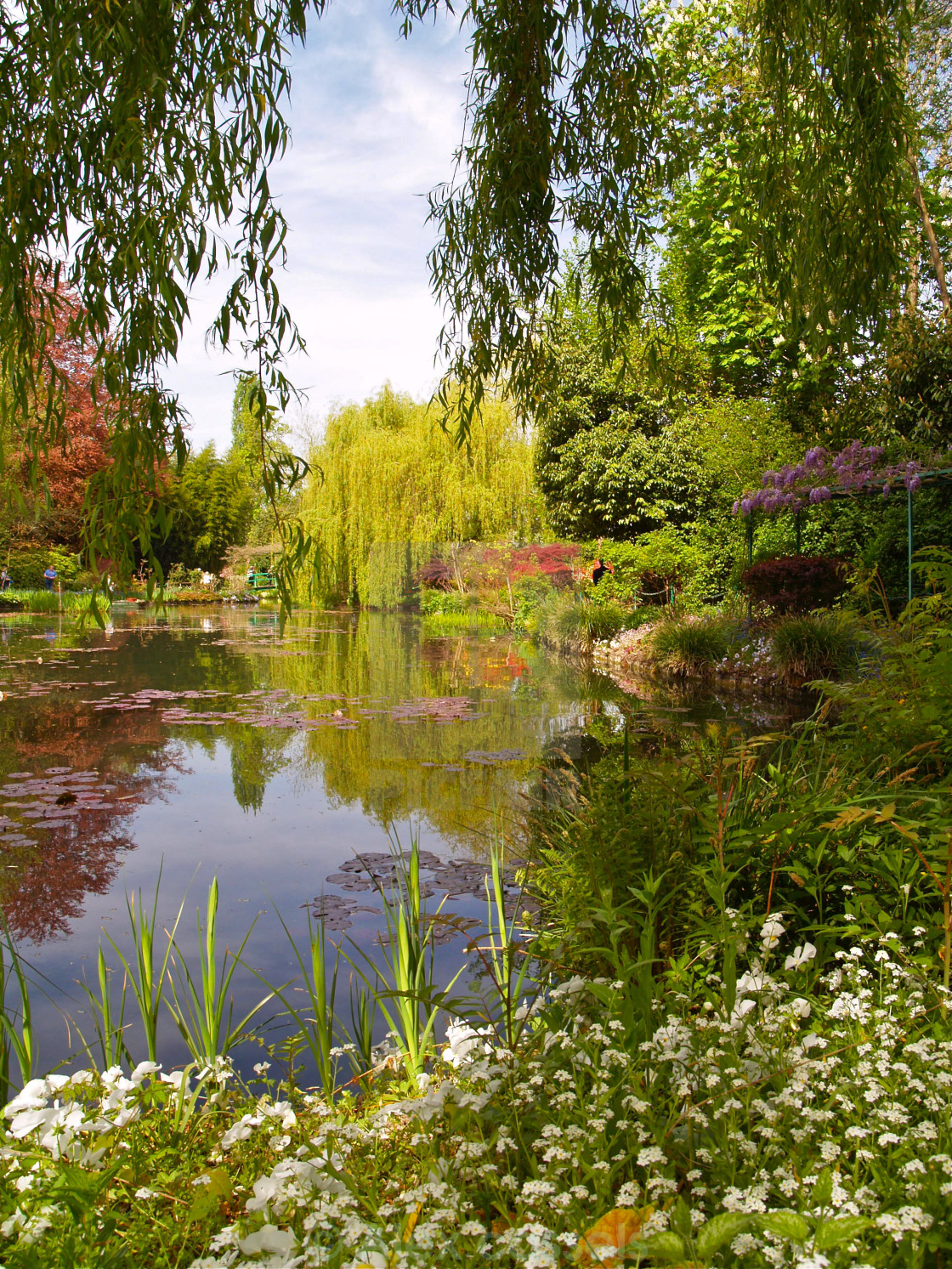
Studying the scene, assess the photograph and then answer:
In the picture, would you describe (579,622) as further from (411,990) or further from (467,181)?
(411,990)

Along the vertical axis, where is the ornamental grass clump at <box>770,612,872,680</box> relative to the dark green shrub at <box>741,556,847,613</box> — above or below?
below

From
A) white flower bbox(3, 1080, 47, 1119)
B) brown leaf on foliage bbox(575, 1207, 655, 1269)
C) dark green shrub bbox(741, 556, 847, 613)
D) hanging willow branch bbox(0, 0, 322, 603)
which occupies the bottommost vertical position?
white flower bbox(3, 1080, 47, 1119)

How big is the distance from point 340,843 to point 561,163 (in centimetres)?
318

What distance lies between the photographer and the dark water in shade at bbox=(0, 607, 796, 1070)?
10.6 feet

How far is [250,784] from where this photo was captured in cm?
556

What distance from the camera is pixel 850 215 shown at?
3.11 metres

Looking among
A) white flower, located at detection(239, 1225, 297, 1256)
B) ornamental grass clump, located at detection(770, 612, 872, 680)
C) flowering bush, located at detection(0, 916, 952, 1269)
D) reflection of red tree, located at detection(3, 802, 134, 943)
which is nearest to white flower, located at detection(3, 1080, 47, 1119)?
flowering bush, located at detection(0, 916, 952, 1269)

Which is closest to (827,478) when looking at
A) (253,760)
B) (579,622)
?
(579,622)

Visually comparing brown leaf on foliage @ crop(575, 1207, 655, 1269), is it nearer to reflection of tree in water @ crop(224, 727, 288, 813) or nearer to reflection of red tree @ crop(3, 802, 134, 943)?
reflection of red tree @ crop(3, 802, 134, 943)

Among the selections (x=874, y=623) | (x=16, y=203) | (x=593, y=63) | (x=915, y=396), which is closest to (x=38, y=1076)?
(x=16, y=203)

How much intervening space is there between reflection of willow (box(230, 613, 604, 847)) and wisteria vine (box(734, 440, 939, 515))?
343 centimetres

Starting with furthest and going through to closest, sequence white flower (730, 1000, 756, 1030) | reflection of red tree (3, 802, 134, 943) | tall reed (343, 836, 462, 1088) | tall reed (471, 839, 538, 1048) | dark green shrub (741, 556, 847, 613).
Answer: dark green shrub (741, 556, 847, 613) < reflection of red tree (3, 802, 134, 943) < tall reed (343, 836, 462, 1088) < tall reed (471, 839, 538, 1048) < white flower (730, 1000, 756, 1030)

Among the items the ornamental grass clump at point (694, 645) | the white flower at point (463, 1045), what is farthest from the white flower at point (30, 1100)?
the ornamental grass clump at point (694, 645)

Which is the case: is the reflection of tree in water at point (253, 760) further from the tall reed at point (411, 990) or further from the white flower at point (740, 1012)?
the white flower at point (740, 1012)
